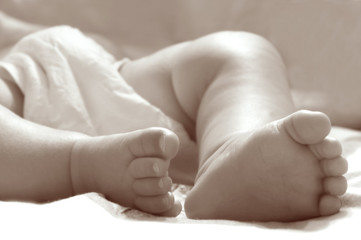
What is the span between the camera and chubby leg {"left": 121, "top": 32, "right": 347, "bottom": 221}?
58 centimetres

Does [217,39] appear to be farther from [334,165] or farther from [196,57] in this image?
[334,165]

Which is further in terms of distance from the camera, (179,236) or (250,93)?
(250,93)

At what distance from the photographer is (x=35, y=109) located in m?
0.90

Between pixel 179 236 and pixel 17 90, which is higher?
pixel 179 236

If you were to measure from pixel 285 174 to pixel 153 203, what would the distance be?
0.14m

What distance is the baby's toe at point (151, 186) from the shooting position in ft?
1.99

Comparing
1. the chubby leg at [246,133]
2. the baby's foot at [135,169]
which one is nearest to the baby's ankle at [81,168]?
the baby's foot at [135,169]

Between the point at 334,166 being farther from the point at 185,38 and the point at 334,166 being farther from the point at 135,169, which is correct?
the point at 185,38

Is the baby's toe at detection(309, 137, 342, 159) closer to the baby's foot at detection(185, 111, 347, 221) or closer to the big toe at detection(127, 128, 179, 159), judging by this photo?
the baby's foot at detection(185, 111, 347, 221)

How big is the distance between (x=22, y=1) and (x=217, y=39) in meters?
0.58

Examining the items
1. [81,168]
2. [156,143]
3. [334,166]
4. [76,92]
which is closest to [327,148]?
[334,166]

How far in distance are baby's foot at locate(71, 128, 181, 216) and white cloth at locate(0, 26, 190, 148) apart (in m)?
0.25

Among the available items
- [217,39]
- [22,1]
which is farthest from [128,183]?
[22,1]

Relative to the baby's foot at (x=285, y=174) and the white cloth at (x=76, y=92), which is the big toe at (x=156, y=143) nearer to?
the baby's foot at (x=285, y=174)
